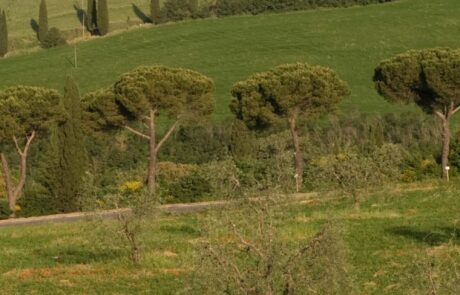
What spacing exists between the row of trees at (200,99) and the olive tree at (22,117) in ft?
0.16

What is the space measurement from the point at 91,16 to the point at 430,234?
306 feet

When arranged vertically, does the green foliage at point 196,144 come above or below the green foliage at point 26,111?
below

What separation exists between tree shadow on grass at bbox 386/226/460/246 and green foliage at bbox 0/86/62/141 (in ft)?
82.7

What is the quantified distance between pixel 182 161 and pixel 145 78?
17101mm

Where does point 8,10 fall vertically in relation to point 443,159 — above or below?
above

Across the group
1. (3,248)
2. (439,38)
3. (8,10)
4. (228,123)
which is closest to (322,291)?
(3,248)

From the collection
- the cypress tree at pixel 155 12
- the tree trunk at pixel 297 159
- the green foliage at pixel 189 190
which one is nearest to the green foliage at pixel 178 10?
the cypress tree at pixel 155 12

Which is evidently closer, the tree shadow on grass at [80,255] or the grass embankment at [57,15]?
the tree shadow on grass at [80,255]

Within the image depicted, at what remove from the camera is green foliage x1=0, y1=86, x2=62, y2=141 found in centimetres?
5009

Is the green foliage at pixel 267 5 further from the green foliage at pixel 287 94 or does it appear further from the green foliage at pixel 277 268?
the green foliage at pixel 277 268

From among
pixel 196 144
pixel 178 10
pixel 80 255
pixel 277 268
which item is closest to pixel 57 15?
pixel 178 10

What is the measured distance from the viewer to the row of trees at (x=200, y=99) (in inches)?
2010

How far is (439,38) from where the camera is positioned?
97.2m

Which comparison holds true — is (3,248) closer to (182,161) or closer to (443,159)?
(443,159)
